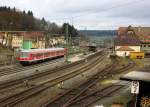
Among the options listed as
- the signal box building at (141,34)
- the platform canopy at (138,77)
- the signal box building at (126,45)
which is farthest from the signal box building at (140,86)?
the signal box building at (141,34)

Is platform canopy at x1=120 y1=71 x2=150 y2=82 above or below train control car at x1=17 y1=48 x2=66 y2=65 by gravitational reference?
above

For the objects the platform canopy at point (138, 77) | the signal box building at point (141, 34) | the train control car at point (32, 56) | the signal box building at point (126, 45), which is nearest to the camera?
the platform canopy at point (138, 77)

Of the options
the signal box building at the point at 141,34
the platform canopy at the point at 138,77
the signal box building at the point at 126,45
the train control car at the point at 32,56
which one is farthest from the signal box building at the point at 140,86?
the signal box building at the point at 141,34

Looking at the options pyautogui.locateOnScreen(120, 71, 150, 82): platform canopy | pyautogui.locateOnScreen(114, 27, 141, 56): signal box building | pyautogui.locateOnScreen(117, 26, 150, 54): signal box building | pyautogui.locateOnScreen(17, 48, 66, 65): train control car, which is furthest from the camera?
pyautogui.locateOnScreen(117, 26, 150, 54): signal box building

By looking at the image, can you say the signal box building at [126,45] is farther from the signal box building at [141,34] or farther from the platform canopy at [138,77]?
the platform canopy at [138,77]

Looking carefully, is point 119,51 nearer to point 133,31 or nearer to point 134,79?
point 133,31

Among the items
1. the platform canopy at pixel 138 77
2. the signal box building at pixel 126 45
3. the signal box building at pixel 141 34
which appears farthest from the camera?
the signal box building at pixel 141 34

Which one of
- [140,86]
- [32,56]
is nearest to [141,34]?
[32,56]

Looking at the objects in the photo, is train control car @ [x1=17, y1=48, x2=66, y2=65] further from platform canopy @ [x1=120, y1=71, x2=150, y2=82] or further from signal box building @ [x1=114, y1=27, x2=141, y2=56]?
platform canopy @ [x1=120, y1=71, x2=150, y2=82]

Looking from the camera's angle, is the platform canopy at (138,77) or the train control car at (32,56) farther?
the train control car at (32,56)

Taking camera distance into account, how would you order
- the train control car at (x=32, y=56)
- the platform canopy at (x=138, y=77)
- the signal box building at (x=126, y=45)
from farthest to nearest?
the signal box building at (x=126, y=45) < the train control car at (x=32, y=56) < the platform canopy at (x=138, y=77)

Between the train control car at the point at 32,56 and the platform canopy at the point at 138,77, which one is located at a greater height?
the platform canopy at the point at 138,77

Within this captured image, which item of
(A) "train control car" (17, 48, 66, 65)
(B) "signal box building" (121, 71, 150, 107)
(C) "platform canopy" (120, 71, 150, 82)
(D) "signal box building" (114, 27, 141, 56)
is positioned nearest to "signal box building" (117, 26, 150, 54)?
(D) "signal box building" (114, 27, 141, 56)

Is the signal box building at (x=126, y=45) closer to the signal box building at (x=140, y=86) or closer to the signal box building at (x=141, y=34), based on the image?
the signal box building at (x=141, y=34)
